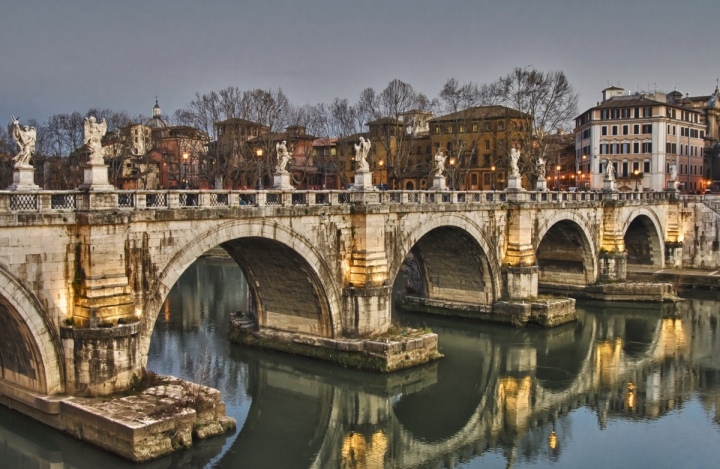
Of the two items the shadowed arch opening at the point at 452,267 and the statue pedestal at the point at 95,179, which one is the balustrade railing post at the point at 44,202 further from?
the shadowed arch opening at the point at 452,267

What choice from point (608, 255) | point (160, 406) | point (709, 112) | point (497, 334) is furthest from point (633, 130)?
point (160, 406)

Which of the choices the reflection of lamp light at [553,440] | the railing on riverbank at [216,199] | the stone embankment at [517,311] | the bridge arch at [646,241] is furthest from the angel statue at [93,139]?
the bridge arch at [646,241]

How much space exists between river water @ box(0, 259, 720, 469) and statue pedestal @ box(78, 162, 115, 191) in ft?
19.0

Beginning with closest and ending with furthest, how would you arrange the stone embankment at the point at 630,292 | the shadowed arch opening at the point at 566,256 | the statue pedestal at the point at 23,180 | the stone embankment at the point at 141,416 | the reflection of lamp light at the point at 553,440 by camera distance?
the stone embankment at the point at 141,416 → the statue pedestal at the point at 23,180 → the reflection of lamp light at the point at 553,440 → the stone embankment at the point at 630,292 → the shadowed arch opening at the point at 566,256

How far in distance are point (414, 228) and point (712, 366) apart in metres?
11.9

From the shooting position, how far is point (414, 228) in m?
26.5

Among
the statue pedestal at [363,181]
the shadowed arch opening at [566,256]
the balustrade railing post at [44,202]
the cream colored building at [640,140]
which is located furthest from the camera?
the cream colored building at [640,140]

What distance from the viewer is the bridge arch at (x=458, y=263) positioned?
2997 centimetres

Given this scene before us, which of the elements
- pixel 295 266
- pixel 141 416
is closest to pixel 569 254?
pixel 295 266

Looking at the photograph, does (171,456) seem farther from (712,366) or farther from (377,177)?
(377,177)

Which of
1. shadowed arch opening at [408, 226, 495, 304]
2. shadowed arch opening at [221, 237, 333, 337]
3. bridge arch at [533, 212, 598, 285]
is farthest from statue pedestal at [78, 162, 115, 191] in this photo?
bridge arch at [533, 212, 598, 285]

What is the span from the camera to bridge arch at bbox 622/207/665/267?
1784 inches

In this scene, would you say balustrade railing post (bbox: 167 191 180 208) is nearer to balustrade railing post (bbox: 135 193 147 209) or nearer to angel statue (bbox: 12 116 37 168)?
balustrade railing post (bbox: 135 193 147 209)

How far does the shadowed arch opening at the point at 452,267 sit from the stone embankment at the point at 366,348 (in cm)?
711
